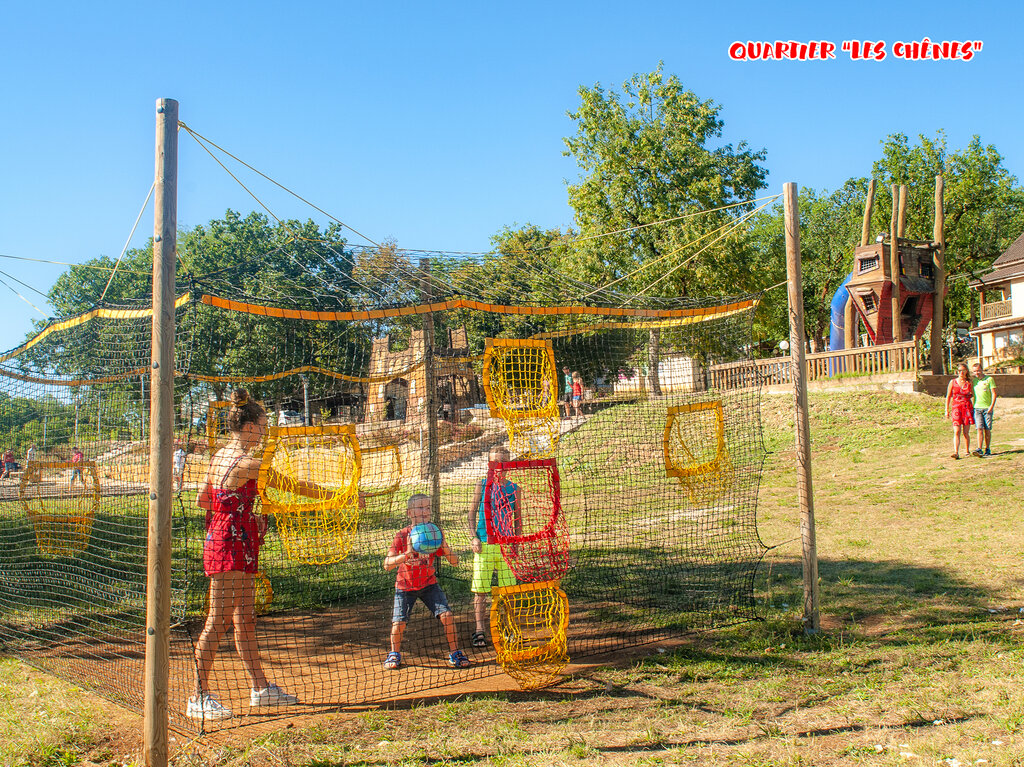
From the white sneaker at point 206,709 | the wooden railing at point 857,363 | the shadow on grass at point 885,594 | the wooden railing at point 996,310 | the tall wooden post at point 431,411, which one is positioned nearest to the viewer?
the white sneaker at point 206,709

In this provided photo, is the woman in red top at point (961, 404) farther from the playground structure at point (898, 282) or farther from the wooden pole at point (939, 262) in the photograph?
the wooden pole at point (939, 262)

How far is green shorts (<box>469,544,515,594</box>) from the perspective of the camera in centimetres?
493

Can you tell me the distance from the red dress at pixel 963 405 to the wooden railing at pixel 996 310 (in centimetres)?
2805

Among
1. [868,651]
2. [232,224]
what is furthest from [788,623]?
[232,224]

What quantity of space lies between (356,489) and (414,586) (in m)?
0.85

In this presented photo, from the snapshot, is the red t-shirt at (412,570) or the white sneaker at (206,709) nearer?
the white sneaker at (206,709)

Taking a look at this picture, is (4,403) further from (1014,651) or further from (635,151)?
(635,151)

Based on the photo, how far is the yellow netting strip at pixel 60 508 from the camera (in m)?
6.50

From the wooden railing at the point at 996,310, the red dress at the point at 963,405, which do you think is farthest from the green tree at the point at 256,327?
the wooden railing at the point at 996,310

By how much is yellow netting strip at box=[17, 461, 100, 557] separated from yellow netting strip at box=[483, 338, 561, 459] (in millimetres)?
3446

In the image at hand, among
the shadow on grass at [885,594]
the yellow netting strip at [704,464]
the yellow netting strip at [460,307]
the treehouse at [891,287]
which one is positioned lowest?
the shadow on grass at [885,594]

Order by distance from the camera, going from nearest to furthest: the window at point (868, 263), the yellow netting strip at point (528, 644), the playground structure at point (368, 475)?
the yellow netting strip at point (528, 644) < the playground structure at point (368, 475) < the window at point (868, 263)

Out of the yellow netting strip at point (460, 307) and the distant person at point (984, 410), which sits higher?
the yellow netting strip at point (460, 307)

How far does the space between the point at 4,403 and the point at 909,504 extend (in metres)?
10.3
